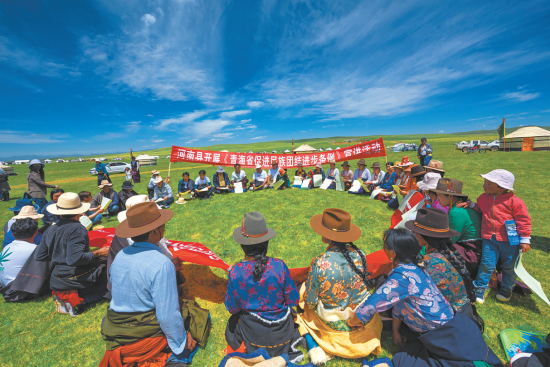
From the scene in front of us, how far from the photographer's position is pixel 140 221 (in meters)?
2.51

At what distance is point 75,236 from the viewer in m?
3.31

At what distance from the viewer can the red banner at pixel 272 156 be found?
508 inches

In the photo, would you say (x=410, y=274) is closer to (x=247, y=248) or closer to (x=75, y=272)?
(x=247, y=248)

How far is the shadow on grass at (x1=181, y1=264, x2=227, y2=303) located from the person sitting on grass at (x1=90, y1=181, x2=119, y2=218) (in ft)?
19.0

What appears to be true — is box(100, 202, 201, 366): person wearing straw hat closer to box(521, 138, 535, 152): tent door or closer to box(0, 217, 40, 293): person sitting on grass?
box(0, 217, 40, 293): person sitting on grass

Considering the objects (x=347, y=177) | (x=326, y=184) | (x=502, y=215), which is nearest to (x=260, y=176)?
(x=326, y=184)

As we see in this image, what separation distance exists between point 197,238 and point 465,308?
21.1 feet

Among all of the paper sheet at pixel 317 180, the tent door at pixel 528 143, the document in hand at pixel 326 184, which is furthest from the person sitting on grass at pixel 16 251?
the tent door at pixel 528 143

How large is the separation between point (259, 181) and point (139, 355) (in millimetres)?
10485

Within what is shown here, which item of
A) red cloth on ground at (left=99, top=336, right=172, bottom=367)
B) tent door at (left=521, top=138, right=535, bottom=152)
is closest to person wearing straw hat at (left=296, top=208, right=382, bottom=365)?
red cloth on ground at (left=99, top=336, right=172, bottom=367)

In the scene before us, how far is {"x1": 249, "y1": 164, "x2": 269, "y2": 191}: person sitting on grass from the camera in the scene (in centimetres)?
1252

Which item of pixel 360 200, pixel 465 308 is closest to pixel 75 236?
pixel 465 308

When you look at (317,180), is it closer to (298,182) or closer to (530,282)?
(298,182)

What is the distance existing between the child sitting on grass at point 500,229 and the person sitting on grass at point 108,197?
11.2 metres
